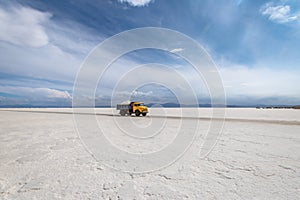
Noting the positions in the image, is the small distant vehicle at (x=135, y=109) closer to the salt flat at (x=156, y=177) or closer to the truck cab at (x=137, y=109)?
the truck cab at (x=137, y=109)

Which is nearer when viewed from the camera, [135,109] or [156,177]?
[156,177]

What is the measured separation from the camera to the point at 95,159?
5055mm

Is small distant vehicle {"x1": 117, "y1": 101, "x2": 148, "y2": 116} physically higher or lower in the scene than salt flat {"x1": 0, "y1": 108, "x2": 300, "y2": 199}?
higher

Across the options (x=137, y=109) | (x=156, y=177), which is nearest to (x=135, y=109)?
(x=137, y=109)

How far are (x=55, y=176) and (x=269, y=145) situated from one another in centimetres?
797

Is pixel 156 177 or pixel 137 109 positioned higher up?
pixel 137 109

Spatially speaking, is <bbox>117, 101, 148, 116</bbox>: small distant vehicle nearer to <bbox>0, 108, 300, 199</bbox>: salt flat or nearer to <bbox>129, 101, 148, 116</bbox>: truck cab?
<bbox>129, 101, 148, 116</bbox>: truck cab

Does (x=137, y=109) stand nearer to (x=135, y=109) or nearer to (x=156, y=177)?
(x=135, y=109)

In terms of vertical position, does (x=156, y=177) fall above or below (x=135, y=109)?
below

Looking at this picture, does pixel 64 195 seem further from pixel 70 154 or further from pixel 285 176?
pixel 285 176

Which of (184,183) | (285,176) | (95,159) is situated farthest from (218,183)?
(95,159)

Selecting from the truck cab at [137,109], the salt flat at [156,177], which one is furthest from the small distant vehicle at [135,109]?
the salt flat at [156,177]

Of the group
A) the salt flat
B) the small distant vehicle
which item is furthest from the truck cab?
the salt flat

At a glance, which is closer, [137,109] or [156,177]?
[156,177]
